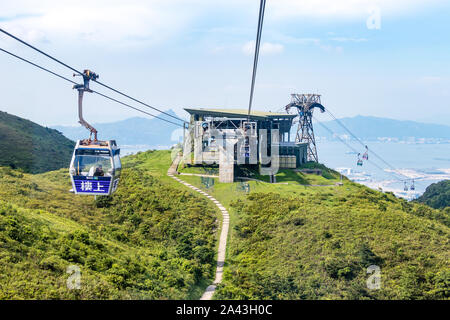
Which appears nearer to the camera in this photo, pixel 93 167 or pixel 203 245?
pixel 93 167

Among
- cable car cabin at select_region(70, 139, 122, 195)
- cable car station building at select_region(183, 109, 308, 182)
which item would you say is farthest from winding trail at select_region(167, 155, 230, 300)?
cable car cabin at select_region(70, 139, 122, 195)

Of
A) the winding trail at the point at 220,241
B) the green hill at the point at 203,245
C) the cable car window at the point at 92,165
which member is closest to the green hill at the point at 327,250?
the green hill at the point at 203,245

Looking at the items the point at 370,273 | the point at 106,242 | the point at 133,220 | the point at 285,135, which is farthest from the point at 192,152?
the point at 370,273

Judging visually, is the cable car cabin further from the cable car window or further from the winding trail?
the winding trail

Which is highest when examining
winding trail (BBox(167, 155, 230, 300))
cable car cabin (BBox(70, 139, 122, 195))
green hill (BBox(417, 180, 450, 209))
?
cable car cabin (BBox(70, 139, 122, 195))

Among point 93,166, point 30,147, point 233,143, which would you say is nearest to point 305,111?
point 233,143

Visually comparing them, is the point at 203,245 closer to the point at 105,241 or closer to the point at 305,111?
the point at 105,241

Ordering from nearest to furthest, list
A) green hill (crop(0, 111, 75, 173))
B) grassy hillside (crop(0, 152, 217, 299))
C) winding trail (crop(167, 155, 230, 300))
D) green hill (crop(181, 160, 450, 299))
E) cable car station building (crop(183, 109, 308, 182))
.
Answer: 1. grassy hillside (crop(0, 152, 217, 299))
2. winding trail (crop(167, 155, 230, 300))
3. green hill (crop(181, 160, 450, 299))
4. cable car station building (crop(183, 109, 308, 182))
5. green hill (crop(0, 111, 75, 173))
